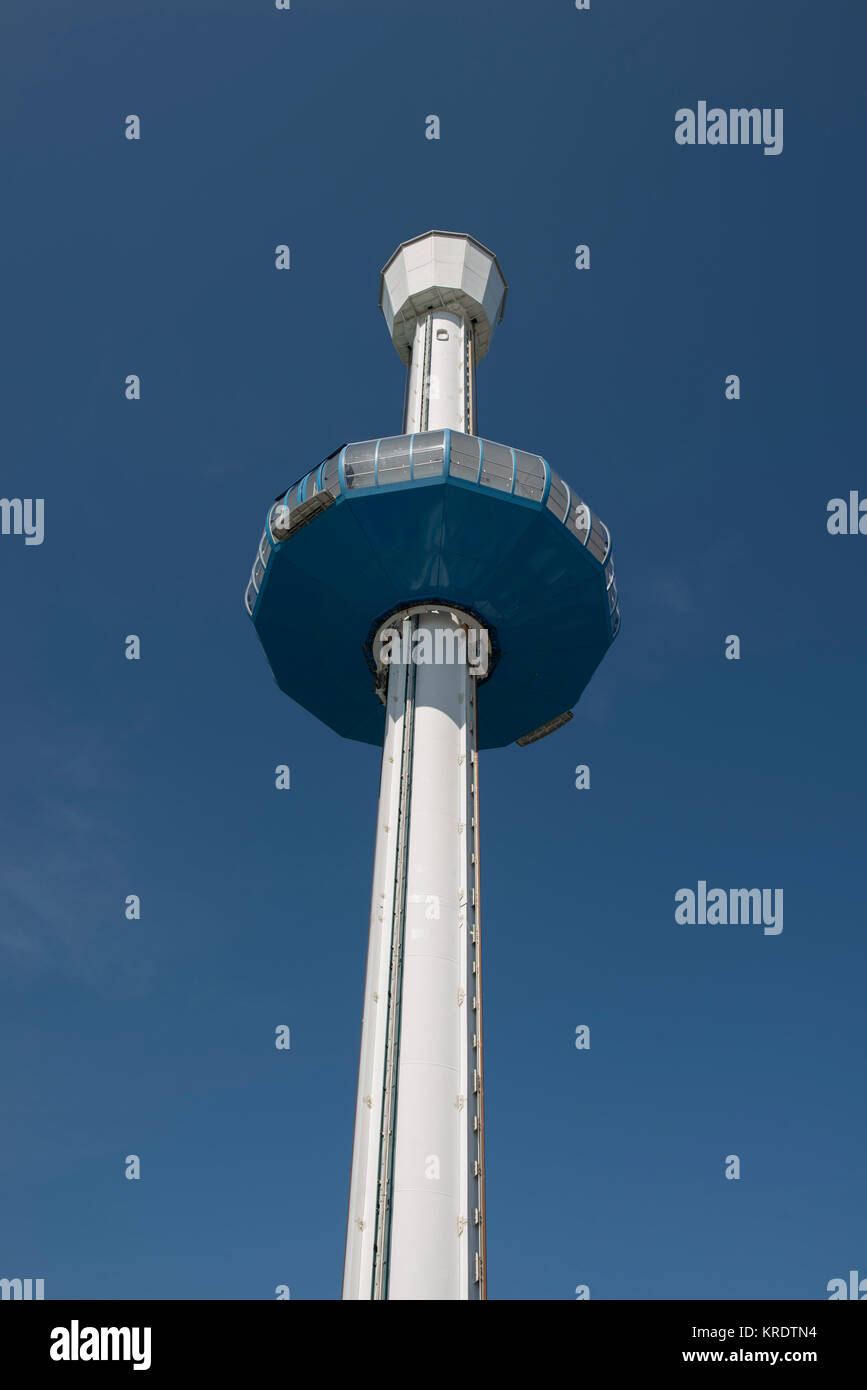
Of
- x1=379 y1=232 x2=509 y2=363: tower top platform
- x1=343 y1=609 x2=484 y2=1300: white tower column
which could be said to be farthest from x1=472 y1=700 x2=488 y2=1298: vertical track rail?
x1=379 y1=232 x2=509 y2=363: tower top platform

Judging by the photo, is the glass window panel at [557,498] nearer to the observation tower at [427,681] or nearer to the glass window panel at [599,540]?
the observation tower at [427,681]

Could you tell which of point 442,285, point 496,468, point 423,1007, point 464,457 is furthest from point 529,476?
point 442,285

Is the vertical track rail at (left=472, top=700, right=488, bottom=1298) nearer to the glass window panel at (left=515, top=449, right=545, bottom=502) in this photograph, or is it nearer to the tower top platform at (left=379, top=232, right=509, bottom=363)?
the glass window panel at (left=515, top=449, right=545, bottom=502)

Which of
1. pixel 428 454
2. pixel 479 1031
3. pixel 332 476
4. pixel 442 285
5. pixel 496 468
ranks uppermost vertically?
pixel 442 285

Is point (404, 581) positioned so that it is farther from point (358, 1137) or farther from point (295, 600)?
point (358, 1137)

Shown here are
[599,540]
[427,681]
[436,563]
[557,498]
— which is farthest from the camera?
[599,540]

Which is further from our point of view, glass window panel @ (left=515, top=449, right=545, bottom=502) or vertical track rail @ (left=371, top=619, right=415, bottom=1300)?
glass window panel @ (left=515, top=449, right=545, bottom=502)

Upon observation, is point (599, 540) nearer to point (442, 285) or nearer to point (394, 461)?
point (394, 461)

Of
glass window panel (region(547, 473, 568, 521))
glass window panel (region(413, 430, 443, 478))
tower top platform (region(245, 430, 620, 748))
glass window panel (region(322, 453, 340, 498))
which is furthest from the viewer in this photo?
glass window panel (region(547, 473, 568, 521))
